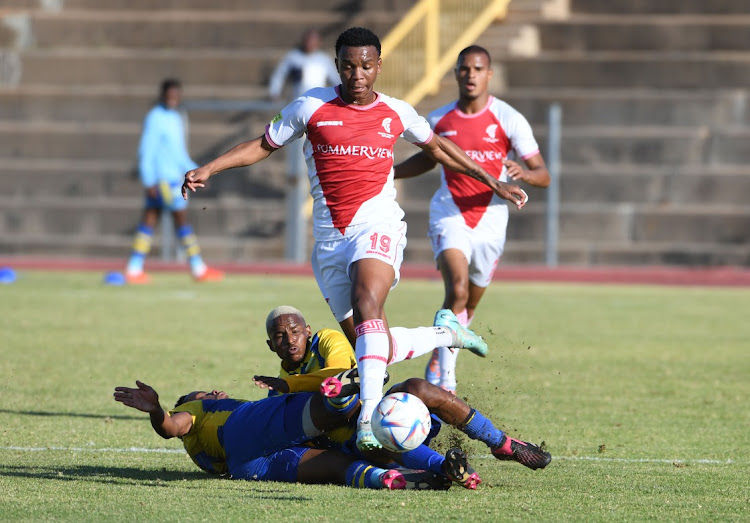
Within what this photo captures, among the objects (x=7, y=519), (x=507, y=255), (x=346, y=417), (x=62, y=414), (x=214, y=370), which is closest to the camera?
(x=7, y=519)

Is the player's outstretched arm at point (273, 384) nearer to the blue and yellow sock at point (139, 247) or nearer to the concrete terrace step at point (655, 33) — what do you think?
the blue and yellow sock at point (139, 247)

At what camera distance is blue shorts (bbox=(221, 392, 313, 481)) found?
6629 millimetres

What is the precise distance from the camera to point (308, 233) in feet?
80.0

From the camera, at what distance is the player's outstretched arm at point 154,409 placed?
6406 millimetres

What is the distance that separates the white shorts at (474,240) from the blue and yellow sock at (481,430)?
134 inches

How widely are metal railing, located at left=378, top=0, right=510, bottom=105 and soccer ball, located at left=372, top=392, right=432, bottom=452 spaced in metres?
18.4

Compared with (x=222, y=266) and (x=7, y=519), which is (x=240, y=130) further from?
(x=7, y=519)

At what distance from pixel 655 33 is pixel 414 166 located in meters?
17.0

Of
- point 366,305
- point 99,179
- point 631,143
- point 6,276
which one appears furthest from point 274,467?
point 99,179

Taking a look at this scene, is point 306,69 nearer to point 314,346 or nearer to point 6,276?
point 6,276

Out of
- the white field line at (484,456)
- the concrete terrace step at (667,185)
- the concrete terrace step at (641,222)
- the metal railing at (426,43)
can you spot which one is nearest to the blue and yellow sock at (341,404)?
the white field line at (484,456)

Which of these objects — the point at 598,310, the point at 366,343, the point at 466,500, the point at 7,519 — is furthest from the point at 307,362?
the point at 598,310

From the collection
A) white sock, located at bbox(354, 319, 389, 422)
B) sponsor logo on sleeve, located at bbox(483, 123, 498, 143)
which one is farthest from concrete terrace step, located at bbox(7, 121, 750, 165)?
white sock, located at bbox(354, 319, 389, 422)

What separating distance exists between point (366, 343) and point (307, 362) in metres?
0.41
